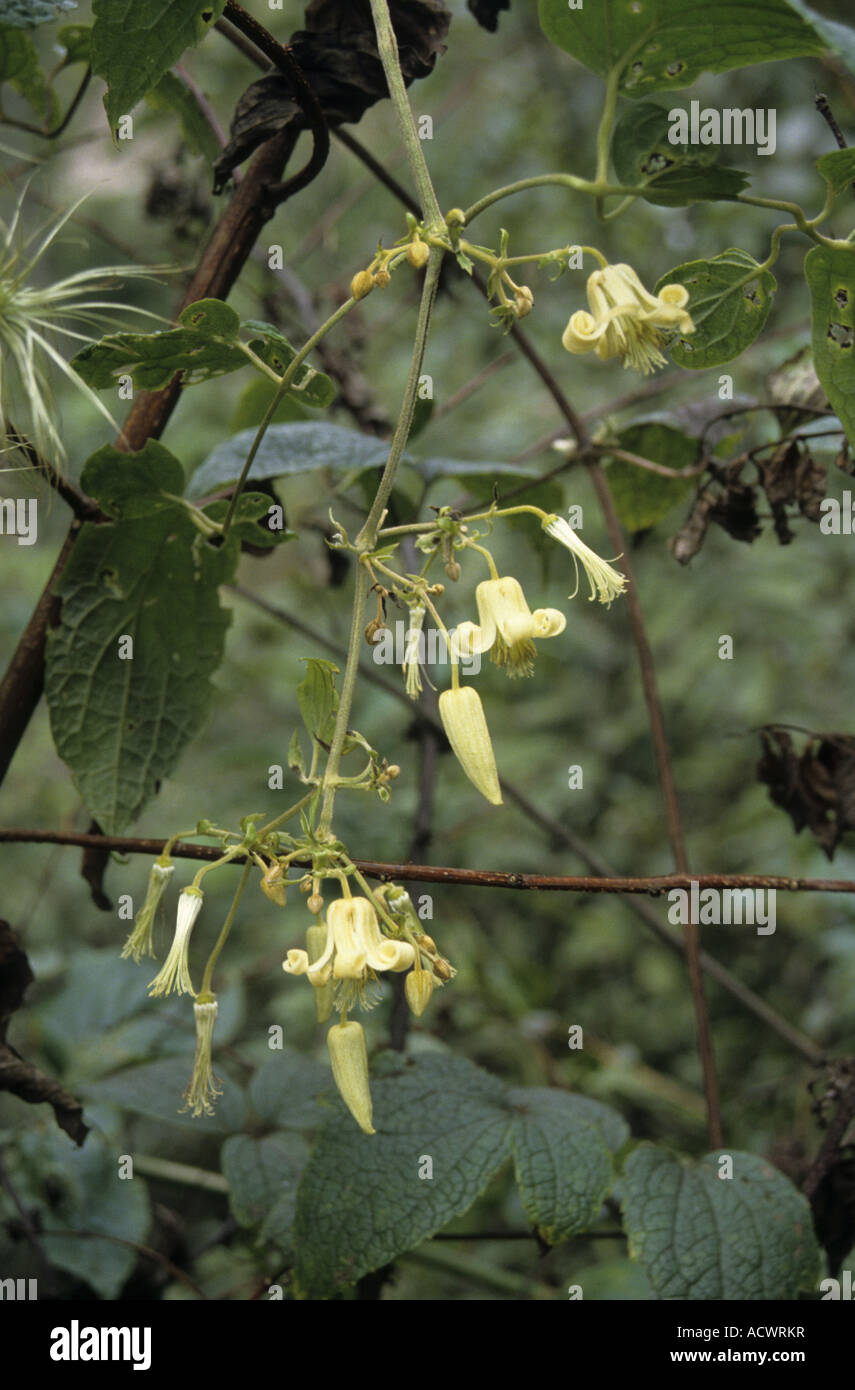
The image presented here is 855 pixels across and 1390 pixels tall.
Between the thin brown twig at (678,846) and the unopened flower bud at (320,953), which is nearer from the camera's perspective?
the unopened flower bud at (320,953)

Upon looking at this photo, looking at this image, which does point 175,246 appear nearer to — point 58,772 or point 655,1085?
point 58,772

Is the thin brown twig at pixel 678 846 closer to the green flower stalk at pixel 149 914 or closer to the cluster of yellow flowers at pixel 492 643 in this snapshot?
the cluster of yellow flowers at pixel 492 643

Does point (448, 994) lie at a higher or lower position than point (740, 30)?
lower

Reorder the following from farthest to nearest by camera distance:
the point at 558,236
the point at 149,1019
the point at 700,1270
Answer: the point at 558,236, the point at 149,1019, the point at 700,1270

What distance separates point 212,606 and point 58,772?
1.86 meters

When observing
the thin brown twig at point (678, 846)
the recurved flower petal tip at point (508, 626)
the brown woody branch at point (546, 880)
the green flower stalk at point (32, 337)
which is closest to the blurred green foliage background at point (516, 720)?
the thin brown twig at point (678, 846)

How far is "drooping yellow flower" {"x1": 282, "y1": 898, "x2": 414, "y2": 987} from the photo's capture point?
59cm

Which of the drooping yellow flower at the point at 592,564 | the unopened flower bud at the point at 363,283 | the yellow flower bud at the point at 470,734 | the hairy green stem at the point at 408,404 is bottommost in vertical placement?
the yellow flower bud at the point at 470,734

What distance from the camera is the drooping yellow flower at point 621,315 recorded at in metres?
0.64

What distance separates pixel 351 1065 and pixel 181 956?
126 millimetres

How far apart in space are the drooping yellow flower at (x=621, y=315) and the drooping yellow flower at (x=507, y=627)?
0.15m
